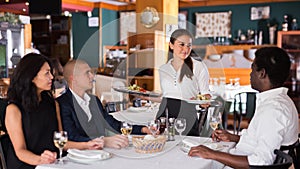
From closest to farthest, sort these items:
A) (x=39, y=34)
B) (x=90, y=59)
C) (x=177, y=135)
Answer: (x=177, y=135)
(x=90, y=59)
(x=39, y=34)

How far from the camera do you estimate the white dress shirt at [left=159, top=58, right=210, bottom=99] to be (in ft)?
11.2

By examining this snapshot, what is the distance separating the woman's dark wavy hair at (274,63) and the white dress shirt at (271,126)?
0.24ft

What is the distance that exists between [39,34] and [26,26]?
2763 millimetres

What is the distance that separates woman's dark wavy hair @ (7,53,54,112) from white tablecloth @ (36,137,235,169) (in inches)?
16.9

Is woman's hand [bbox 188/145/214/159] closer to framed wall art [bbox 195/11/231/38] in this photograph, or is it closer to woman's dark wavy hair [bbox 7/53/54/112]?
woman's dark wavy hair [bbox 7/53/54/112]

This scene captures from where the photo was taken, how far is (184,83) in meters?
3.42

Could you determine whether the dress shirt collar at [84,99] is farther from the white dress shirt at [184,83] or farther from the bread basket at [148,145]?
the white dress shirt at [184,83]

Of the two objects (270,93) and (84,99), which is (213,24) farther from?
(270,93)

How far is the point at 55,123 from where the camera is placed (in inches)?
94.7

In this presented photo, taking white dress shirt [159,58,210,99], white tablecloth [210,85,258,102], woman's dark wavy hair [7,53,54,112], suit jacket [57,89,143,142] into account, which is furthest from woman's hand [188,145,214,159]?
white tablecloth [210,85,258,102]

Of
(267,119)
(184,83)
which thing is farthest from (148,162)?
(184,83)

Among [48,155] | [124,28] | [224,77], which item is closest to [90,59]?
[124,28]

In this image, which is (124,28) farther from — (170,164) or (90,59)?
(170,164)

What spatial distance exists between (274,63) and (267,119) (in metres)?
0.30
